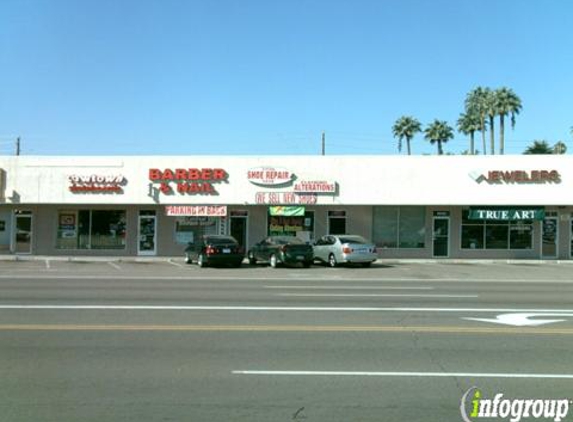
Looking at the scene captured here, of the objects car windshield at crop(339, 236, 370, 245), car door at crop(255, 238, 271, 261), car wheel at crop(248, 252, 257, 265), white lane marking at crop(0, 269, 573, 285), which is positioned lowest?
white lane marking at crop(0, 269, 573, 285)

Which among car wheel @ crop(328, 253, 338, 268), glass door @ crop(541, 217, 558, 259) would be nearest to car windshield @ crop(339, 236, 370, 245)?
car wheel @ crop(328, 253, 338, 268)

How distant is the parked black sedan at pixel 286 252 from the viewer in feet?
91.0

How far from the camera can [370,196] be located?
33.1 m

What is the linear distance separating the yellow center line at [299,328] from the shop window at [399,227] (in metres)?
23.3

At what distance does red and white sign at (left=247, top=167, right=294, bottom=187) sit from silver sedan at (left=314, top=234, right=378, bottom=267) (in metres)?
5.43

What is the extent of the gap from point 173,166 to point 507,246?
17394 millimetres

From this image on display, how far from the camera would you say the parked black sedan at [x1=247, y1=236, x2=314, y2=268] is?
1092 inches

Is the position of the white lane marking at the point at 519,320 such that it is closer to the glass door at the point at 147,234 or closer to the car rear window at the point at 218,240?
the car rear window at the point at 218,240

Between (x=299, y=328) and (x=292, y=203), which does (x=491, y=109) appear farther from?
(x=299, y=328)

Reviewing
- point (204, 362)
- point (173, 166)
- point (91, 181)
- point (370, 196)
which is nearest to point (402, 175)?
point (370, 196)

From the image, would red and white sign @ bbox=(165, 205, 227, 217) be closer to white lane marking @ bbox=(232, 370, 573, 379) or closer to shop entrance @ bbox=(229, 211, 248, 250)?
shop entrance @ bbox=(229, 211, 248, 250)

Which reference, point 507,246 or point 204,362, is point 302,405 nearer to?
point 204,362

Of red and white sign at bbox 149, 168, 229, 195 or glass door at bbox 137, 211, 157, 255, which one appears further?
glass door at bbox 137, 211, 157, 255

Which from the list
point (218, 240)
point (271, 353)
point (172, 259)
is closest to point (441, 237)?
point (218, 240)
